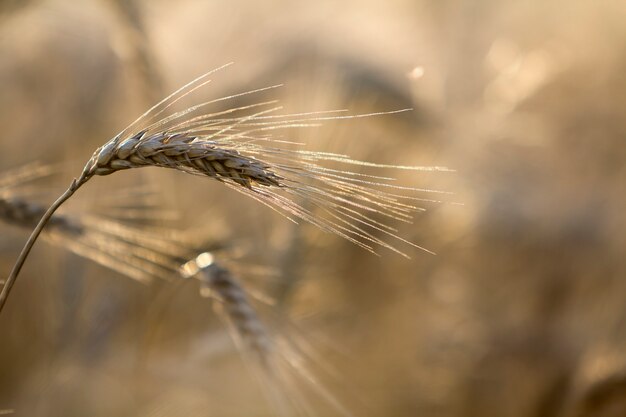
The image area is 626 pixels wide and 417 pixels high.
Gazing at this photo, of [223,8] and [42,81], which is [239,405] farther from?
[223,8]

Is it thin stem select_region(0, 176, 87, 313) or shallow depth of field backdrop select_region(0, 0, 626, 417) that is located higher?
shallow depth of field backdrop select_region(0, 0, 626, 417)

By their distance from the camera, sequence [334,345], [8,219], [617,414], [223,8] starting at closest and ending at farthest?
[8,219]
[617,414]
[334,345]
[223,8]

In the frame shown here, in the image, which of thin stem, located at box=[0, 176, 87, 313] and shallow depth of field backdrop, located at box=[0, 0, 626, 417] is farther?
shallow depth of field backdrop, located at box=[0, 0, 626, 417]

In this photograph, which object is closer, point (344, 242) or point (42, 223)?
point (42, 223)

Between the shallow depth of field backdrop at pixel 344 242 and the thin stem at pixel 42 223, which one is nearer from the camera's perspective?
the thin stem at pixel 42 223

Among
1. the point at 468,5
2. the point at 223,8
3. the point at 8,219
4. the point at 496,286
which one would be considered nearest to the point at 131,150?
the point at 8,219

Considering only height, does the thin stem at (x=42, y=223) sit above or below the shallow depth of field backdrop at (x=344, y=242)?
below

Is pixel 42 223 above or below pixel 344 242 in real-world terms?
below

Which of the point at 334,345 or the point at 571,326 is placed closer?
the point at 334,345
